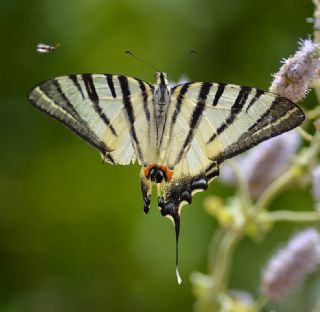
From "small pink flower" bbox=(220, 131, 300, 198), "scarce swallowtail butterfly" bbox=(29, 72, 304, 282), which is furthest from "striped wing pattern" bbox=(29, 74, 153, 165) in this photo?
"small pink flower" bbox=(220, 131, 300, 198)

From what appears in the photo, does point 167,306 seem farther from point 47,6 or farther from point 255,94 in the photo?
point 255,94

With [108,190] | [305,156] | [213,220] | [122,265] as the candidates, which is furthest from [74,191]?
[305,156]

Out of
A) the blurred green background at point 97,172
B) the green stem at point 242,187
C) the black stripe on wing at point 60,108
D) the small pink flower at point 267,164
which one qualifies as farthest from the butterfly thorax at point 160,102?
the blurred green background at point 97,172

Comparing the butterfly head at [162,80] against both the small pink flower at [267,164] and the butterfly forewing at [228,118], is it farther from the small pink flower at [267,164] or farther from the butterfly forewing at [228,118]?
the small pink flower at [267,164]

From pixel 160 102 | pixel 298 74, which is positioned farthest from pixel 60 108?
pixel 298 74

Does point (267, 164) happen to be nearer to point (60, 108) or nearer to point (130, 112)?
point (130, 112)

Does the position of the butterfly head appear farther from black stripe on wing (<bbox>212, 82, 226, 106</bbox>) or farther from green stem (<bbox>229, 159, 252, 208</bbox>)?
green stem (<bbox>229, 159, 252, 208</bbox>)
